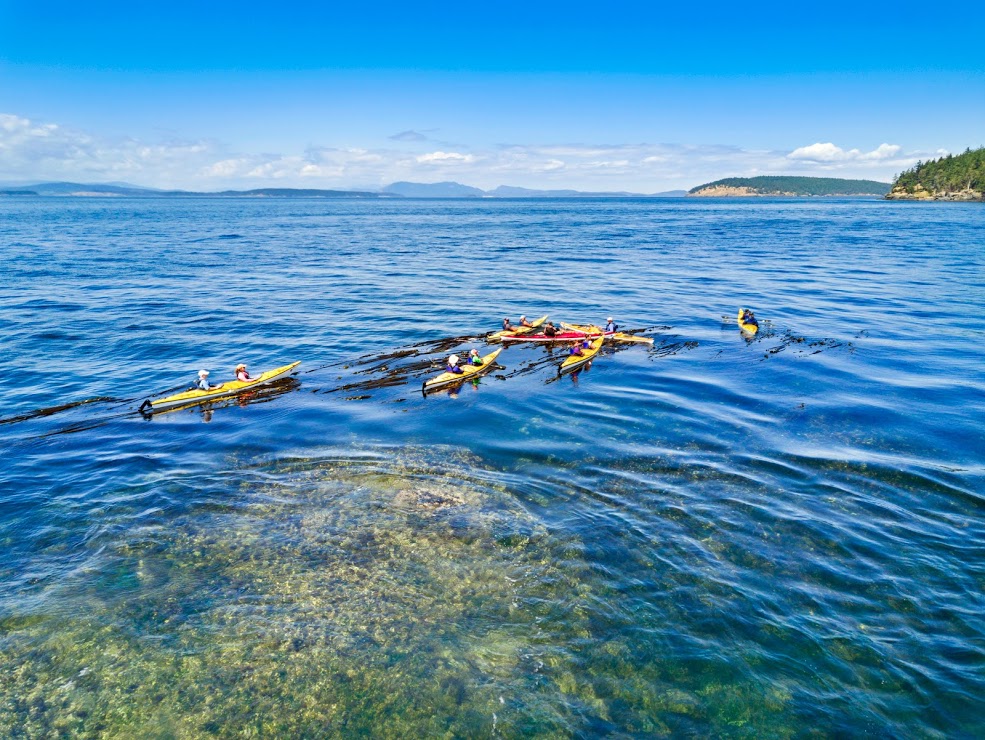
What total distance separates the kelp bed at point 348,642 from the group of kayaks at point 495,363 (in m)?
12.5

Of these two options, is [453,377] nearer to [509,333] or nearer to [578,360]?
[578,360]

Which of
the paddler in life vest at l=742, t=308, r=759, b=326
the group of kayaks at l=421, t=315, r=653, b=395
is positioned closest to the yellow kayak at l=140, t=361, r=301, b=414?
the group of kayaks at l=421, t=315, r=653, b=395

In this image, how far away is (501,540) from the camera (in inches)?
695

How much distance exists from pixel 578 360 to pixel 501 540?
20270 mm

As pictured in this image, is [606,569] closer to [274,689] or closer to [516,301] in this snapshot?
[274,689]

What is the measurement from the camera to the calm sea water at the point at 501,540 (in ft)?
40.8

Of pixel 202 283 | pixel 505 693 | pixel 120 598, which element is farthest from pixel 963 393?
pixel 202 283

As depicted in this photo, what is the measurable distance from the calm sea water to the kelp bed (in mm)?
70

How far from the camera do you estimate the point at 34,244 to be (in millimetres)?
101500

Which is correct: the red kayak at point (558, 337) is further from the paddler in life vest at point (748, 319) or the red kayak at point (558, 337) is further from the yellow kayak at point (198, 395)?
the yellow kayak at point (198, 395)

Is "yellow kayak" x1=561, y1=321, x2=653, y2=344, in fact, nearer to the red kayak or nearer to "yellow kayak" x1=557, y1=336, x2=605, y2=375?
the red kayak

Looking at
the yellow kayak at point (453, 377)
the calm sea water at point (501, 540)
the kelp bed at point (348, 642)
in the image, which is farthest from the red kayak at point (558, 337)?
the kelp bed at point (348, 642)

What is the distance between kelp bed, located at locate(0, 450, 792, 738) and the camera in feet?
39.3

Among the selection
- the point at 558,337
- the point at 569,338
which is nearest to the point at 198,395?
the point at 558,337
